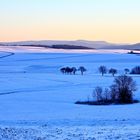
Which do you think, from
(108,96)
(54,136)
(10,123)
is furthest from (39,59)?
(54,136)

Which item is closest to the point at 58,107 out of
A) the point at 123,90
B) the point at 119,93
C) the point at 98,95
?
the point at 98,95

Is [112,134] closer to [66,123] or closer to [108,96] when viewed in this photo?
[66,123]

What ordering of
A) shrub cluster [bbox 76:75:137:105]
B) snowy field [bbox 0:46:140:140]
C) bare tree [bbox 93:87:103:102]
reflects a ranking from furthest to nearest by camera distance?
1. bare tree [bbox 93:87:103:102]
2. shrub cluster [bbox 76:75:137:105]
3. snowy field [bbox 0:46:140:140]

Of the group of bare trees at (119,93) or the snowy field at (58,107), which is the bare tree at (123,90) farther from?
the snowy field at (58,107)

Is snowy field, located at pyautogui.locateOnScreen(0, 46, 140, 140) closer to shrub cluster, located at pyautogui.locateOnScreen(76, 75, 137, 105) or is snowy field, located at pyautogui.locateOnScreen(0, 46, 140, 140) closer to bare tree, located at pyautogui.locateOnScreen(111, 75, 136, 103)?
shrub cluster, located at pyautogui.locateOnScreen(76, 75, 137, 105)

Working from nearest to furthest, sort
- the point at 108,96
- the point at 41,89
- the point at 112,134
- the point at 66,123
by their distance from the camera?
1. the point at 112,134
2. the point at 66,123
3. the point at 108,96
4. the point at 41,89

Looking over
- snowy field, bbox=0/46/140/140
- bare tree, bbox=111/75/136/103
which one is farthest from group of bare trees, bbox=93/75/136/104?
snowy field, bbox=0/46/140/140

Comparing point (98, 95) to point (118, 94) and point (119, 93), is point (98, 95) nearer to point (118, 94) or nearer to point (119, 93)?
point (118, 94)

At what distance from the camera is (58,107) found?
45.9 meters

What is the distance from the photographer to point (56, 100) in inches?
2125

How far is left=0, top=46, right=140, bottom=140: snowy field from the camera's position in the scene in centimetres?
2336

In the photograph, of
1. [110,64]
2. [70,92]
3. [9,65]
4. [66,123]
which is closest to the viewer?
[66,123]

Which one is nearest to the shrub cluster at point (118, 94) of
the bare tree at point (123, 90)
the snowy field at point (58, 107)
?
the bare tree at point (123, 90)

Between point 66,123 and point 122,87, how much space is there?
30249 millimetres
